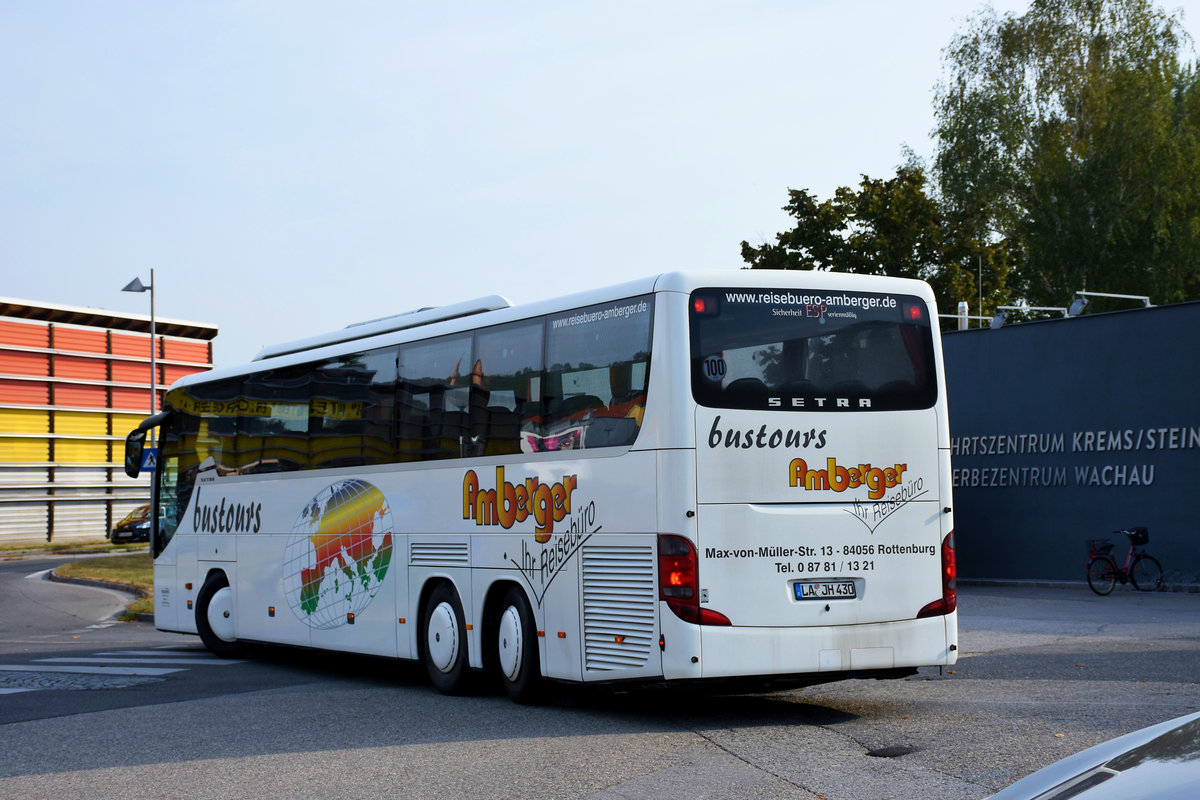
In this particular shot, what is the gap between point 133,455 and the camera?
1739 centimetres

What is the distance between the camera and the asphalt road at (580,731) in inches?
306

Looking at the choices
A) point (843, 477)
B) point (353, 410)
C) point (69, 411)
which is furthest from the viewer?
point (69, 411)

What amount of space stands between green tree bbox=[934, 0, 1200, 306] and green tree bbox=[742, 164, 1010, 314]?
206cm

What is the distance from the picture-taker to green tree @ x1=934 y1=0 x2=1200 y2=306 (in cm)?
4428

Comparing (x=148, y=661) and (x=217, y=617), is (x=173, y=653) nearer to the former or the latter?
(x=217, y=617)

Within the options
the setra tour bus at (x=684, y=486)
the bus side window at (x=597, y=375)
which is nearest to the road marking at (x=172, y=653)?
the setra tour bus at (x=684, y=486)

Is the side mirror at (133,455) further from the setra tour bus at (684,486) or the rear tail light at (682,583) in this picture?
the rear tail light at (682,583)

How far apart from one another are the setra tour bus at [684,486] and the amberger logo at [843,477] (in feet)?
0.06

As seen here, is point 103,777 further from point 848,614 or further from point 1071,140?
point 1071,140

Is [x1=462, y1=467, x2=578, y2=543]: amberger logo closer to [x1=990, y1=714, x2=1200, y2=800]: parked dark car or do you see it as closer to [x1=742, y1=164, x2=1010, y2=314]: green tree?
[x1=990, y1=714, x2=1200, y2=800]: parked dark car

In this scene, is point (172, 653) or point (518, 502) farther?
point (172, 653)

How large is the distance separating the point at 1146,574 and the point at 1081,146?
25.9m

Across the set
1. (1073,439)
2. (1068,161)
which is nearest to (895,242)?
(1068,161)

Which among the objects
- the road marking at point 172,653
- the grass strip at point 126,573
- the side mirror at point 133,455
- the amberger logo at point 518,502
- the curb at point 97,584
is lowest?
the curb at point 97,584
